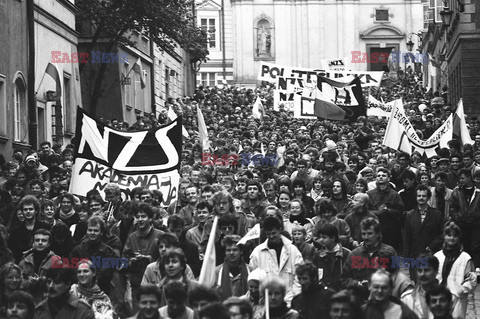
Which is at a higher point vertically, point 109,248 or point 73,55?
point 73,55

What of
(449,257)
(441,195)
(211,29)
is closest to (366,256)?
(449,257)

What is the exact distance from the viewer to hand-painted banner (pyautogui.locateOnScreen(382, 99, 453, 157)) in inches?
823

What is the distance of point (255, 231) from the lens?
1205 cm

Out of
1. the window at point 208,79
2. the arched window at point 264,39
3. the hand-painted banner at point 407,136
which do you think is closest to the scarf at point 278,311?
the hand-painted banner at point 407,136

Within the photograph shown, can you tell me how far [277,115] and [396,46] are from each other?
3725 centimetres

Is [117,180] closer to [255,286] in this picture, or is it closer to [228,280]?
[228,280]

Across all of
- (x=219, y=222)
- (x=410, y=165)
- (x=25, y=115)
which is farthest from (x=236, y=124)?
(x=219, y=222)

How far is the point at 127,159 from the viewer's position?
15.1 m

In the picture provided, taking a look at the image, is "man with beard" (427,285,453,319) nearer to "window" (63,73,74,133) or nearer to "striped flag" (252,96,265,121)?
"window" (63,73,74,133)

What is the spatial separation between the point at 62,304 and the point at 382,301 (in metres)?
2.66

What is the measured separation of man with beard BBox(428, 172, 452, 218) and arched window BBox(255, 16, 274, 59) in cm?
6185

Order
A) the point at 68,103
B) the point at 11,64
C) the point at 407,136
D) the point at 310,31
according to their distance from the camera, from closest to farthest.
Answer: the point at 407,136
the point at 11,64
the point at 68,103
the point at 310,31

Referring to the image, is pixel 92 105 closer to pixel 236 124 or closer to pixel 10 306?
pixel 236 124

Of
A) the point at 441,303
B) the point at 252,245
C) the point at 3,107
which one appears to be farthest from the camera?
the point at 3,107
